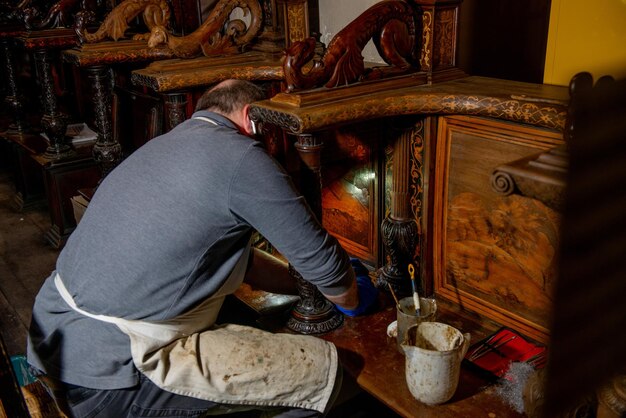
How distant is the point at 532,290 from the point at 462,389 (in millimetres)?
509

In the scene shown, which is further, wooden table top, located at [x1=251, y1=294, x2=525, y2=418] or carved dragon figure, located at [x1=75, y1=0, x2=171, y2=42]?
carved dragon figure, located at [x1=75, y1=0, x2=171, y2=42]

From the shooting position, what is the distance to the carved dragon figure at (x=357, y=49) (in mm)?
2182

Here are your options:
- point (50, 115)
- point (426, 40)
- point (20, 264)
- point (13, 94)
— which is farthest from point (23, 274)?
point (426, 40)

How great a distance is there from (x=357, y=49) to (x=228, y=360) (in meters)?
1.24

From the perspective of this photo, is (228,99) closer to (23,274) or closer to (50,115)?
(23,274)

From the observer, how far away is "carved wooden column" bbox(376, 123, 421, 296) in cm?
268

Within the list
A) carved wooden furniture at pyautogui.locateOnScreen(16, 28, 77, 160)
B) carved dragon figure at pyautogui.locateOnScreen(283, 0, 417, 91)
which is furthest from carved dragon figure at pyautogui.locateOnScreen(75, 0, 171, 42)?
carved dragon figure at pyautogui.locateOnScreen(283, 0, 417, 91)

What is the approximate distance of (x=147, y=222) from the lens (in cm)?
200

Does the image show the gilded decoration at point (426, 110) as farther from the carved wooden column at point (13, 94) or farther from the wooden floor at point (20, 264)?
the carved wooden column at point (13, 94)

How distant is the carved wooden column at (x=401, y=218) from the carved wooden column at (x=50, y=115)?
3.45 metres

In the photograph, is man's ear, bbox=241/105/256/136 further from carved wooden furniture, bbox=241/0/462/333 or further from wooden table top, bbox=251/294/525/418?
wooden table top, bbox=251/294/525/418

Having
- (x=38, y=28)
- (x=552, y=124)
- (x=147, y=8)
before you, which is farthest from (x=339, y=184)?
(x=38, y=28)

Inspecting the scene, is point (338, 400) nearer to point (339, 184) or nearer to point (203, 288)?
point (203, 288)

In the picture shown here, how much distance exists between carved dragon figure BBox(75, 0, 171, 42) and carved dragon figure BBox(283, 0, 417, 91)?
5.58 feet
